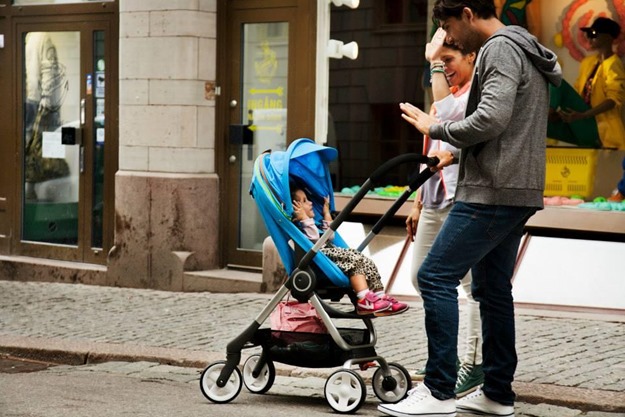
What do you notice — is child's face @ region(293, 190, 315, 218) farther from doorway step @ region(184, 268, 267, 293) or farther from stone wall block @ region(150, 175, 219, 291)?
stone wall block @ region(150, 175, 219, 291)

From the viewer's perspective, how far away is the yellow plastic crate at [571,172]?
10.6 meters

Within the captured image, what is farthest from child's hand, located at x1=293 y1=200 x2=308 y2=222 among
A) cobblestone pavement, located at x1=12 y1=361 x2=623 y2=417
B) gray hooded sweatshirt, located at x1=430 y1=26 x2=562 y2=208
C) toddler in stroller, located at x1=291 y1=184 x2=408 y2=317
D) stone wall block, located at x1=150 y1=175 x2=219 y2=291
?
stone wall block, located at x1=150 y1=175 x2=219 y2=291

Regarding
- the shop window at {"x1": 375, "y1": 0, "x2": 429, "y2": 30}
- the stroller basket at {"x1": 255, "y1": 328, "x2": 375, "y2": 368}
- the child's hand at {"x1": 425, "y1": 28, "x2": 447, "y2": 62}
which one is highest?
the shop window at {"x1": 375, "y1": 0, "x2": 429, "y2": 30}

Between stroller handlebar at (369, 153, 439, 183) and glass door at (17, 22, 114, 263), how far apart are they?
6.63m

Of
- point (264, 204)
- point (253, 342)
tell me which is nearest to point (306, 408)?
point (253, 342)

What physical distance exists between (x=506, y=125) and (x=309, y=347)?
168 cm

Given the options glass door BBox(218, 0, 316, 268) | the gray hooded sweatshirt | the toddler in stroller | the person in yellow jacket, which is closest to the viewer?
the gray hooded sweatshirt

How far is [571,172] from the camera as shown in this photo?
10648mm

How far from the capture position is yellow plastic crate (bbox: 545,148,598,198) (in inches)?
416

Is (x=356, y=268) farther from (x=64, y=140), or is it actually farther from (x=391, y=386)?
(x=64, y=140)

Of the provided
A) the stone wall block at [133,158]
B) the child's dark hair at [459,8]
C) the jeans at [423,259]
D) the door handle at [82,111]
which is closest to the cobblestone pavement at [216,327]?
the jeans at [423,259]

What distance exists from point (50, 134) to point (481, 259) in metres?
7.88

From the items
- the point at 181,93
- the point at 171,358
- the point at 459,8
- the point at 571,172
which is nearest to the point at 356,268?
the point at 459,8

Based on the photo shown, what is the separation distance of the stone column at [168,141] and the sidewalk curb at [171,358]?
107 inches
